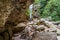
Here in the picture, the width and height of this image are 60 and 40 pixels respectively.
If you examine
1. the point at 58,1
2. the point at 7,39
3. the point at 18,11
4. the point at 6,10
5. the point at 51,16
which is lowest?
the point at 51,16

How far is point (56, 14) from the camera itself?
22.5 m

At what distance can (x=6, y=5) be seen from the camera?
4078 mm

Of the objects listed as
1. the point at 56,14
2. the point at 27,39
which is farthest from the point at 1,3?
the point at 56,14

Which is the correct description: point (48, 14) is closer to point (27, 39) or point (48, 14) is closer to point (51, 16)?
point (51, 16)

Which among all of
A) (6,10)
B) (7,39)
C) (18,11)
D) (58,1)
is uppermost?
(6,10)

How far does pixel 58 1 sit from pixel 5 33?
18.6m

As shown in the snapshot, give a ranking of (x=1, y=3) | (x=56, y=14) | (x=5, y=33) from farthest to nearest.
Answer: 1. (x=56, y=14)
2. (x=5, y=33)
3. (x=1, y=3)

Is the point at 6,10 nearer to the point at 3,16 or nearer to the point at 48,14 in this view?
the point at 3,16

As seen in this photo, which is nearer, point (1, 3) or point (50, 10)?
point (1, 3)

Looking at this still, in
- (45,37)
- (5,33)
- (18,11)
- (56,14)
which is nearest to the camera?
(5,33)

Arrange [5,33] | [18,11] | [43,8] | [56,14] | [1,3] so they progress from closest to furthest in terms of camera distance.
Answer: [1,3] < [5,33] < [18,11] < [56,14] < [43,8]

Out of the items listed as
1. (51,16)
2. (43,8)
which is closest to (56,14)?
(51,16)

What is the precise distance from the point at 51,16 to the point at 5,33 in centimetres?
1805

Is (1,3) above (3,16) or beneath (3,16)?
above
